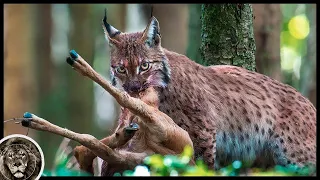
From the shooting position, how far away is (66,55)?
13.7 meters

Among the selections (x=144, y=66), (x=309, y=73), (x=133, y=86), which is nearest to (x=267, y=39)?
(x=144, y=66)

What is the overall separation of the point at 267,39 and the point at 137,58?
11.3 ft

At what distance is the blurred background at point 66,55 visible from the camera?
1270 cm

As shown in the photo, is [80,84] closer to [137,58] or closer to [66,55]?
[66,55]

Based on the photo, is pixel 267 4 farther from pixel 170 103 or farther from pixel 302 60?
pixel 302 60

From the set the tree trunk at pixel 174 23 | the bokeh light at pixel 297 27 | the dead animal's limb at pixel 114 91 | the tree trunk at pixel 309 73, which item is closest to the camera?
the dead animal's limb at pixel 114 91

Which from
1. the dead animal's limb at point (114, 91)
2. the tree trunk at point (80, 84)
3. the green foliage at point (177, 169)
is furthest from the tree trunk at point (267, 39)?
the tree trunk at point (80, 84)

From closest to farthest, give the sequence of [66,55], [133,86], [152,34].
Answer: [133,86], [152,34], [66,55]

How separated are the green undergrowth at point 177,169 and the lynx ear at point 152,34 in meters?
1.04

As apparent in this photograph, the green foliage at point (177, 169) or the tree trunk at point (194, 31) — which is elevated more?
the tree trunk at point (194, 31)

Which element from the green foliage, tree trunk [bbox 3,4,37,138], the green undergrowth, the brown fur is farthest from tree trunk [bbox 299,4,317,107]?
the brown fur

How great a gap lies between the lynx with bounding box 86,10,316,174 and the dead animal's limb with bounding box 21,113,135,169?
0.68 m

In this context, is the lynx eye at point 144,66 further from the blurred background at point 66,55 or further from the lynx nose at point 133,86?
the blurred background at point 66,55

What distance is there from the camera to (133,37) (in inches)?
280
